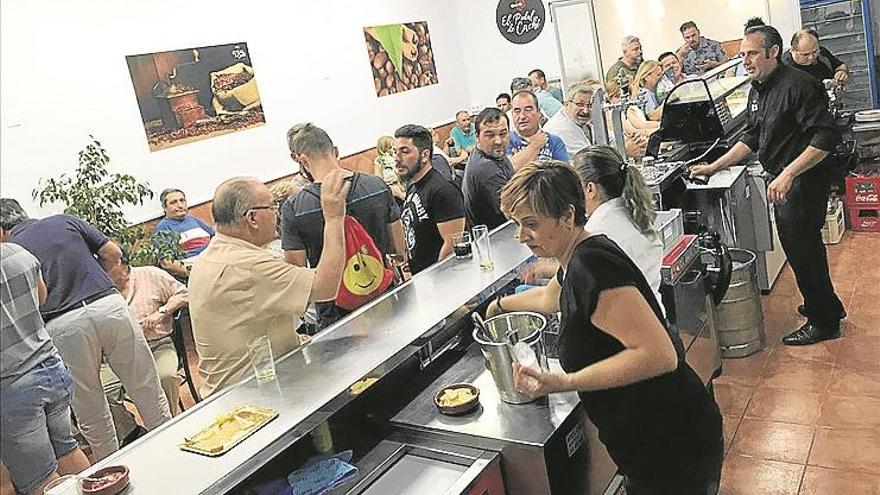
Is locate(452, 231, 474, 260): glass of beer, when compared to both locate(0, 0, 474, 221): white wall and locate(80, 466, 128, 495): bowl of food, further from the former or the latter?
locate(0, 0, 474, 221): white wall

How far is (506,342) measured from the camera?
6.85 ft

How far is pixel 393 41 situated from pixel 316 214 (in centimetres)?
615

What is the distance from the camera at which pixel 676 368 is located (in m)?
1.79

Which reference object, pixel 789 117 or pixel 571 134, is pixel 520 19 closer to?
pixel 571 134

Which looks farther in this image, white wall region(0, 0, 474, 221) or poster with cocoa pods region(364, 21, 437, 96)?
poster with cocoa pods region(364, 21, 437, 96)

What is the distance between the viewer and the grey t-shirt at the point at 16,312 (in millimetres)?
809

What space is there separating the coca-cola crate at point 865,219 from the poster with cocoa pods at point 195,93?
508 centimetres

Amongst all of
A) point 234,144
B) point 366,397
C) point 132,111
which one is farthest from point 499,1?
point 366,397

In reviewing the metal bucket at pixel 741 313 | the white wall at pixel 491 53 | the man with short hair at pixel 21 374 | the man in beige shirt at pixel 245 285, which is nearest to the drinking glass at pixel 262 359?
the man in beige shirt at pixel 245 285

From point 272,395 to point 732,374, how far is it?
2.68 meters

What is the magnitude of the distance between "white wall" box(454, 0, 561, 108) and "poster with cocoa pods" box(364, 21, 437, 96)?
77 cm

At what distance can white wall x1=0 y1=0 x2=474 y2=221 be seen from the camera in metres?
5.22

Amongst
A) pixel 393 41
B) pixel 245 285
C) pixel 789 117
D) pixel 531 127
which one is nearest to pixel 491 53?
pixel 393 41

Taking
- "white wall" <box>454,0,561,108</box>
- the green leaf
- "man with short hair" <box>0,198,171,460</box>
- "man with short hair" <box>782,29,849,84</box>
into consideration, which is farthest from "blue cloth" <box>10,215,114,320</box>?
"white wall" <box>454,0,561,108</box>
